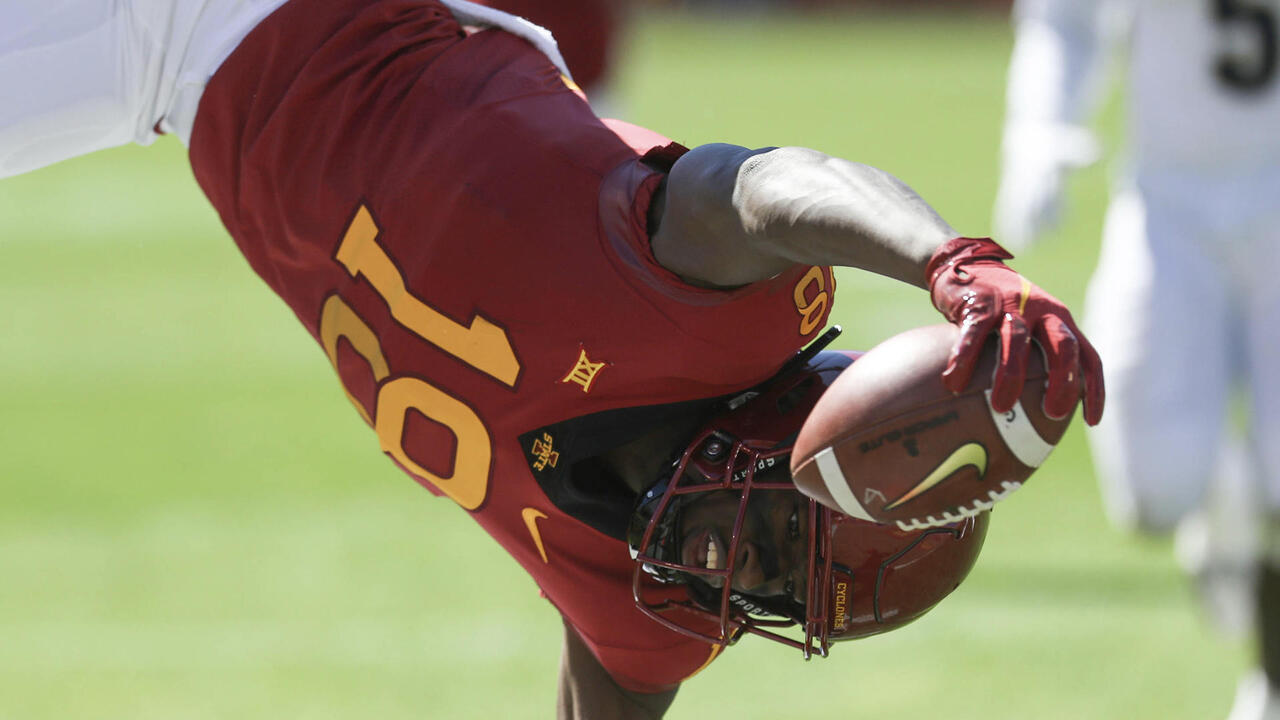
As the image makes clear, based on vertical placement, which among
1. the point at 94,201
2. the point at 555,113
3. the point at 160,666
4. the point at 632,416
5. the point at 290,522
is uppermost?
the point at 555,113

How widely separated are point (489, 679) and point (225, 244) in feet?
21.1

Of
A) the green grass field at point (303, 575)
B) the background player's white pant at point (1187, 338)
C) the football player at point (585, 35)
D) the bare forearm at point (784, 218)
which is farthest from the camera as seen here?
the football player at point (585, 35)

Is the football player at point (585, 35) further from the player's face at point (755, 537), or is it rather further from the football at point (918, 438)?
the football at point (918, 438)

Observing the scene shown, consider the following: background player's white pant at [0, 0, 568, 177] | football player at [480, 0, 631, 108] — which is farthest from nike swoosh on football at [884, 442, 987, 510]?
football player at [480, 0, 631, 108]

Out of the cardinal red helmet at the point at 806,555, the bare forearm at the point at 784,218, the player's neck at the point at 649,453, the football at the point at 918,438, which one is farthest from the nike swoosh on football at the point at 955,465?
the player's neck at the point at 649,453

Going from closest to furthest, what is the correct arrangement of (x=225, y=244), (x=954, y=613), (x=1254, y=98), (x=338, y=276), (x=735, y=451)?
(x=735, y=451) → (x=338, y=276) → (x=1254, y=98) → (x=954, y=613) → (x=225, y=244)

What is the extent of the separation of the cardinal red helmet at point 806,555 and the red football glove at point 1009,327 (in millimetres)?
545

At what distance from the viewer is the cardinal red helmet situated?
7.14 feet

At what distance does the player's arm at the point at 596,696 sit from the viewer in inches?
97.0

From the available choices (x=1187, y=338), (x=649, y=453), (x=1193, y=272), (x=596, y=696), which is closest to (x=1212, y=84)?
(x=1193, y=272)

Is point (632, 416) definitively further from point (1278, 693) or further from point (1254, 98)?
point (1254, 98)

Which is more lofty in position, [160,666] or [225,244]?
[160,666]

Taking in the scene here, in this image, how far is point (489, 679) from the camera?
418 centimetres

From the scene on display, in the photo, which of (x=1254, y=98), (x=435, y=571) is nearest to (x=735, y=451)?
(x=1254, y=98)
